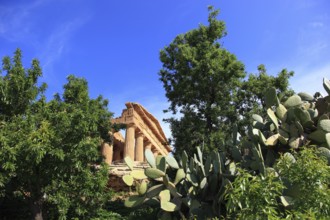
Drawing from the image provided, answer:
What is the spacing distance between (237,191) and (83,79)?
454 inches

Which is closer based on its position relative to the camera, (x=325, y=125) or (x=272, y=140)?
(x=325, y=125)

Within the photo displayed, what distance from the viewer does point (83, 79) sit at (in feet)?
50.3

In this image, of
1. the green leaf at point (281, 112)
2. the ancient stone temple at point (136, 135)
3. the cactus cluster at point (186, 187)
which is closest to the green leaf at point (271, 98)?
the green leaf at point (281, 112)

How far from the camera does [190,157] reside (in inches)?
476

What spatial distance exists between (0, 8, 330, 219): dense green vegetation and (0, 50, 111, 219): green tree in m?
0.03

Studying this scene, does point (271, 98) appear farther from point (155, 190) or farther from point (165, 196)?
point (155, 190)

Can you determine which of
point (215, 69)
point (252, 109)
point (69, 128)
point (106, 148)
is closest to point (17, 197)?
point (69, 128)

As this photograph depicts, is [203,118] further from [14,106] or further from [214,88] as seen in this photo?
[14,106]

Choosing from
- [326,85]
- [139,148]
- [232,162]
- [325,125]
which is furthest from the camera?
[139,148]

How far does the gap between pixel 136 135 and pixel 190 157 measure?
21.6 meters

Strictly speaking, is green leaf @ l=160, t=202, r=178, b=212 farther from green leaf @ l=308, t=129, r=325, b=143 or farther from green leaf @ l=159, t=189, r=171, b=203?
green leaf @ l=308, t=129, r=325, b=143

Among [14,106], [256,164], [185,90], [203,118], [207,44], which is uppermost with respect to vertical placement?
[207,44]

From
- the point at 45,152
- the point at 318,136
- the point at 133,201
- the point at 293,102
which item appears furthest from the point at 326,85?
the point at 45,152

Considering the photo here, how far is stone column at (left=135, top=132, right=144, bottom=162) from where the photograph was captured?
3155 cm
